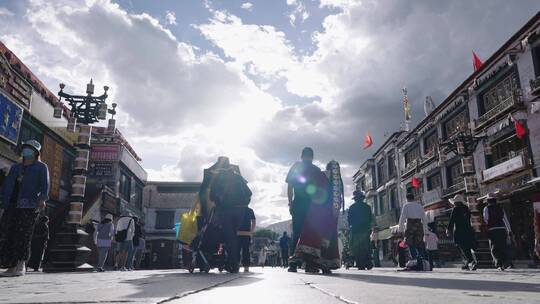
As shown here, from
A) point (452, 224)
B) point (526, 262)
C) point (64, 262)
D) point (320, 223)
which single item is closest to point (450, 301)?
point (320, 223)

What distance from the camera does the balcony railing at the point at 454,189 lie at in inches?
859

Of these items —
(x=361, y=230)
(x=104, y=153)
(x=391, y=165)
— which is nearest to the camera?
(x=361, y=230)

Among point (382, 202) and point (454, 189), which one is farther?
point (382, 202)

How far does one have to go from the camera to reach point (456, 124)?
22844 mm

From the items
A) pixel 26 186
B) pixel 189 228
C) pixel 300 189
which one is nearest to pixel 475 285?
pixel 300 189

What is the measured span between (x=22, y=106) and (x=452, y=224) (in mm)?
14347

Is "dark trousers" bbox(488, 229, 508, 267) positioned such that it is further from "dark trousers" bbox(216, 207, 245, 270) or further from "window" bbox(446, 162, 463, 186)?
"window" bbox(446, 162, 463, 186)

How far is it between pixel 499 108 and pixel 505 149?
1925 millimetres

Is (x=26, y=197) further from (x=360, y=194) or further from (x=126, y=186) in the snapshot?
(x=126, y=186)

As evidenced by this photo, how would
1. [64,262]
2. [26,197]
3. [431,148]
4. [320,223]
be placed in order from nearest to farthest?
1. [26,197]
2. [320,223]
3. [64,262]
4. [431,148]

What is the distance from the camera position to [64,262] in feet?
29.3

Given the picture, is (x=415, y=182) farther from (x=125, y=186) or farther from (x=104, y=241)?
(x=104, y=241)

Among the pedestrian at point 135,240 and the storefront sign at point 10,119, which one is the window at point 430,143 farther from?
the storefront sign at point 10,119

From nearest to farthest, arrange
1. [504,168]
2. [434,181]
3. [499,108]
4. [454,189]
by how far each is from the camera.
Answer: [504,168]
[499,108]
[454,189]
[434,181]
